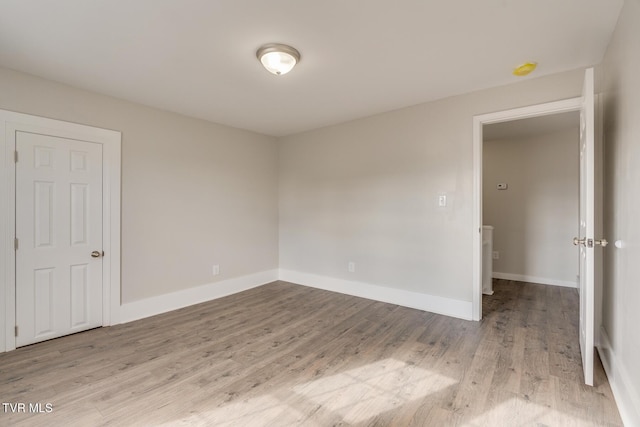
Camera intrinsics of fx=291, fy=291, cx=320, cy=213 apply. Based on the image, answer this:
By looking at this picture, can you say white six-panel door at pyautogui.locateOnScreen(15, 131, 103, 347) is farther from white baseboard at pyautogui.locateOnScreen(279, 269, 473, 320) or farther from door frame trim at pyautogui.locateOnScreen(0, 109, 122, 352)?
white baseboard at pyautogui.locateOnScreen(279, 269, 473, 320)

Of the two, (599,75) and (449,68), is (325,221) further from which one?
(599,75)

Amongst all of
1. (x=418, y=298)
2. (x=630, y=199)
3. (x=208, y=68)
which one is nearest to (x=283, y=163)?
(x=208, y=68)

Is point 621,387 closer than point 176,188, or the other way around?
point 621,387

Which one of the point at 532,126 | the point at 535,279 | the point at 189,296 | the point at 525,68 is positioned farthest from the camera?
the point at 535,279

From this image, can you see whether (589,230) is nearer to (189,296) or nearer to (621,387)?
(621,387)

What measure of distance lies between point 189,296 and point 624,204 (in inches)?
167

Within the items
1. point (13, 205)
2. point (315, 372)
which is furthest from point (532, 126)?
point (13, 205)

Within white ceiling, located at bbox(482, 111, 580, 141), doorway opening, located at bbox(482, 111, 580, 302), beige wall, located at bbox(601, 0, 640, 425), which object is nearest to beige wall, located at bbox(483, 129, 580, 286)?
doorway opening, located at bbox(482, 111, 580, 302)

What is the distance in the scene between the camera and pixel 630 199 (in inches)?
65.4

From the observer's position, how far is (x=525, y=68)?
253 centimetres

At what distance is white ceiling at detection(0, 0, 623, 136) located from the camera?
70.9 inches

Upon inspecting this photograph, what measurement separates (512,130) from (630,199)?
3.30m

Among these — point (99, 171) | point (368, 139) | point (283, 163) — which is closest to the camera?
point (99, 171)

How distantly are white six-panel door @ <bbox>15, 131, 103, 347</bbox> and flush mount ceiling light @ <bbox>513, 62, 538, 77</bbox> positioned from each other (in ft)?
13.5
